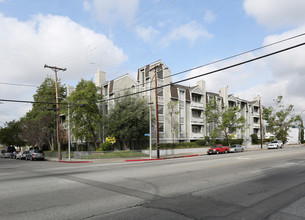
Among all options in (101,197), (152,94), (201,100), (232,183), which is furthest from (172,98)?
(101,197)

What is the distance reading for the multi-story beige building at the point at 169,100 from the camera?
127 feet

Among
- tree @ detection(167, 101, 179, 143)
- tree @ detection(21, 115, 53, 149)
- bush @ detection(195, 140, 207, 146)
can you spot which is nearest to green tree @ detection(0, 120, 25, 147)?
tree @ detection(21, 115, 53, 149)

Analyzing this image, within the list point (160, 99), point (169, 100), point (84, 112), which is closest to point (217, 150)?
point (169, 100)

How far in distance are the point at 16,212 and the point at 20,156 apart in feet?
124

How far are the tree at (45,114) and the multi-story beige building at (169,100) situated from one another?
10.4m

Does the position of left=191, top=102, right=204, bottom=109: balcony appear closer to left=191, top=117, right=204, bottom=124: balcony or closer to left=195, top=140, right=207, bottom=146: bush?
left=191, top=117, right=204, bottom=124: balcony

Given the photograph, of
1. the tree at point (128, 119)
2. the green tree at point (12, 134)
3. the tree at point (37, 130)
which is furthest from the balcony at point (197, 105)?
the green tree at point (12, 134)

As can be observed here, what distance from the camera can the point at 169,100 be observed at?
4069 centimetres

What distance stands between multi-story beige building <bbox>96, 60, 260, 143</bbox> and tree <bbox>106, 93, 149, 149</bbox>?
202cm

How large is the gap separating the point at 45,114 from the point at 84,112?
509 inches

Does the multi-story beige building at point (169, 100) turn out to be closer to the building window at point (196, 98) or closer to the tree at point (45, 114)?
the building window at point (196, 98)

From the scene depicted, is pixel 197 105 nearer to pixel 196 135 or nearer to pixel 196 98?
pixel 196 98

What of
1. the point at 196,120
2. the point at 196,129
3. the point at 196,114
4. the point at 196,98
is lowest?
the point at 196,129

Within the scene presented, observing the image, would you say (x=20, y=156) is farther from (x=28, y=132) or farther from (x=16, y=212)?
(x=16, y=212)
